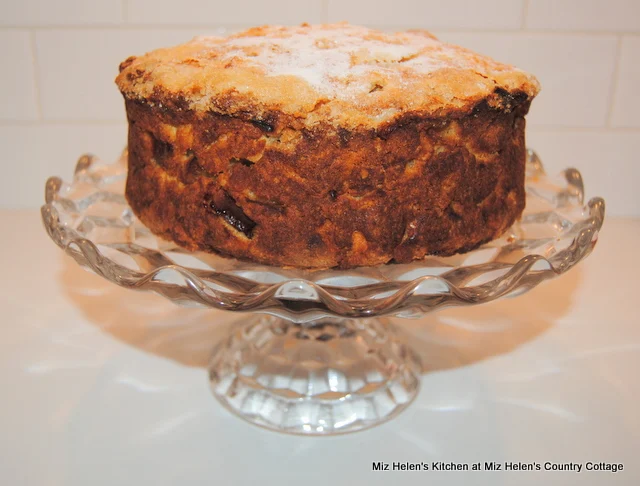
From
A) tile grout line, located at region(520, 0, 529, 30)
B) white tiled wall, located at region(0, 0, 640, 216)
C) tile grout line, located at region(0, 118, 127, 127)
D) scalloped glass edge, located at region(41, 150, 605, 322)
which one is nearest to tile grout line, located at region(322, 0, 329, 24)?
white tiled wall, located at region(0, 0, 640, 216)

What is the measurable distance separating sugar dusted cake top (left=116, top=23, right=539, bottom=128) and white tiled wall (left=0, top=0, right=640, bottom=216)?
591mm

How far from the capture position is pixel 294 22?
5.15 feet

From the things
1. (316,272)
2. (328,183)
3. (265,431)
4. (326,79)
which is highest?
(326,79)

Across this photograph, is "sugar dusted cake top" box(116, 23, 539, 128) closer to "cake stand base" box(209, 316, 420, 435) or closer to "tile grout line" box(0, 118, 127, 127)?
"cake stand base" box(209, 316, 420, 435)

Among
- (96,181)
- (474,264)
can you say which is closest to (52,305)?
(96,181)

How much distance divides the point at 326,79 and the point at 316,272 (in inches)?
10.1

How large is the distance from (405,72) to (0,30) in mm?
1179

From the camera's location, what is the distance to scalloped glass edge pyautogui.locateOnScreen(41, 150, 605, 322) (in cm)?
76

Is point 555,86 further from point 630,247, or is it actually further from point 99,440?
point 99,440

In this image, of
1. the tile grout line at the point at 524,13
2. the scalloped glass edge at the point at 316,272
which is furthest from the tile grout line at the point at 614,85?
the scalloped glass edge at the point at 316,272

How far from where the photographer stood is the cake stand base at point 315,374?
1.03 metres

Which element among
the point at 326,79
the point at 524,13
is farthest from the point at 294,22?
the point at 326,79

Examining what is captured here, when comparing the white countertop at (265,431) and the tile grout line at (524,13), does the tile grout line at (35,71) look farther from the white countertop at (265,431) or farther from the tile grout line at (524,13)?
→ the tile grout line at (524,13)

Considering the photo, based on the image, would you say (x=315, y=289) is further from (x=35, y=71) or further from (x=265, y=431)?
(x=35, y=71)
